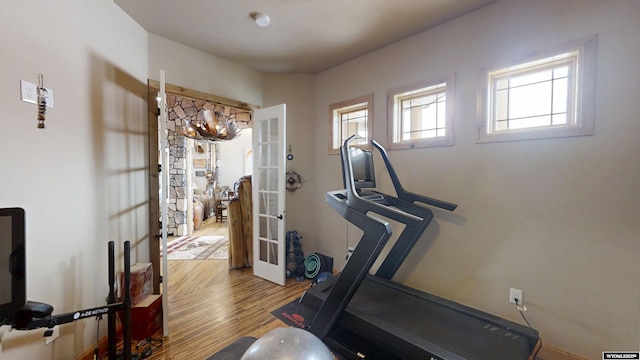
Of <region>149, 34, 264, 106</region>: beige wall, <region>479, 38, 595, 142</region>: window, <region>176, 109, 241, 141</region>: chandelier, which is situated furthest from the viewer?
<region>176, 109, 241, 141</region>: chandelier

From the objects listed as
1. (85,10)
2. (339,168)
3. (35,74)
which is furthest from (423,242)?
(85,10)

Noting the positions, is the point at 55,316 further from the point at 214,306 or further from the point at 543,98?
the point at 543,98

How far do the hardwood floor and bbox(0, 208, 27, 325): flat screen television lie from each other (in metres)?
1.19

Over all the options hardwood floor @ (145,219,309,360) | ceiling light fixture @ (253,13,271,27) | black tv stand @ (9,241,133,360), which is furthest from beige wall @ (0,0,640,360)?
ceiling light fixture @ (253,13,271,27)

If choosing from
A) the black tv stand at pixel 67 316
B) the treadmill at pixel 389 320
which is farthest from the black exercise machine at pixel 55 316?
the treadmill at pixel 389 320

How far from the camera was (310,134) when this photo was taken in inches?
144

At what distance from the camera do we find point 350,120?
3.45m

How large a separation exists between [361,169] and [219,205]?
6.48 metres

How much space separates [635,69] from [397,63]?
1.76 m

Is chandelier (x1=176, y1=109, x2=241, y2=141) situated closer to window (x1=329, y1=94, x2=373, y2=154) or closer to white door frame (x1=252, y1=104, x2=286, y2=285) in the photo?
white door frame (x1=252, y1=104, x2=286, y2=285)

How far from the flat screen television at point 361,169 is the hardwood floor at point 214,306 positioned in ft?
5.02

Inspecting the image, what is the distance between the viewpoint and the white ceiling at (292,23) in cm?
216

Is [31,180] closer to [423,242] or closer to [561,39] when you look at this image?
[423,242]

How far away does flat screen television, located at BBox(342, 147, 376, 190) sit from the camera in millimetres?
2250
